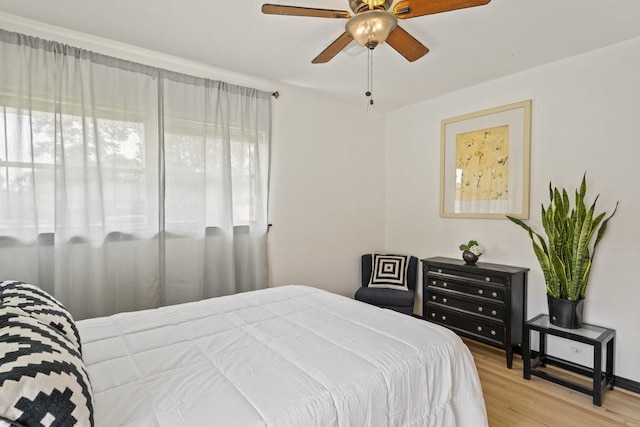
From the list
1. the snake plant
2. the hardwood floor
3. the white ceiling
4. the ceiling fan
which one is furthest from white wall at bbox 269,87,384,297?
the snake plant

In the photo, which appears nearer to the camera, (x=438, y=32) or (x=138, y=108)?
(x=438, y=32)

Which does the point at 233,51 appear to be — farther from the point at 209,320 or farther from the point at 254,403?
the point at 254,403

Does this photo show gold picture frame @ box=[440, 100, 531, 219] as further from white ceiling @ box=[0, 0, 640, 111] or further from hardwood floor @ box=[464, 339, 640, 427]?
hardwood floor @ box=[464, 339, 640, 427]

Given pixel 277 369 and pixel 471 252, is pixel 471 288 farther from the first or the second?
pixel 277 369

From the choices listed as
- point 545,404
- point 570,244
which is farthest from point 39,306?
point 570,244

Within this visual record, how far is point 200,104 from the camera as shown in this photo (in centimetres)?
290

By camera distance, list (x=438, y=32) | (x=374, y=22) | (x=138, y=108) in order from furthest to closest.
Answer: (x=138, y=108) → (x=438, y=32) → (x=374, y=22)

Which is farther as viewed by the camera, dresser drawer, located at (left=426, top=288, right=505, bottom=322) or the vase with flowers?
the vase with flowers

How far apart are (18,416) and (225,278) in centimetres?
227

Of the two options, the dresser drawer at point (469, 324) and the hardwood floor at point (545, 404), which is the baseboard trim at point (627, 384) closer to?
the hardwood floor at point (545, 404)

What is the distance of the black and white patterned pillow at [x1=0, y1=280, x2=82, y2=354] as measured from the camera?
1265 mm

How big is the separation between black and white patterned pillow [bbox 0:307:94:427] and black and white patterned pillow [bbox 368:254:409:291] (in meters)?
3.12

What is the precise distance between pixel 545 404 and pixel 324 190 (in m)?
2.66

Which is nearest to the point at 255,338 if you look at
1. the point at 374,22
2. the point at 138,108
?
the point at 374,22
